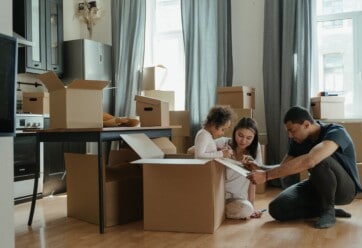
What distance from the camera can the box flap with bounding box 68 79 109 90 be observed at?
2.61 metres

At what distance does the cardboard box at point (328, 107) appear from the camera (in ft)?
13.0

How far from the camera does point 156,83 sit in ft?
15.6

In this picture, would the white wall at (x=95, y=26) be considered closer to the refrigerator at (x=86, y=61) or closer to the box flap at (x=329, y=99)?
the refrigerator at (x=86, y=61)

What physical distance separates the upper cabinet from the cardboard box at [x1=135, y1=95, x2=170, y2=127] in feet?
5.39

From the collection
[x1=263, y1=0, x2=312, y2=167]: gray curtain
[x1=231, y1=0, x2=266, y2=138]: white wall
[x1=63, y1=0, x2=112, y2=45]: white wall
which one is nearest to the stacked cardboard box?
[x1=231, y1=0, x2=266, y2=138]: white wall

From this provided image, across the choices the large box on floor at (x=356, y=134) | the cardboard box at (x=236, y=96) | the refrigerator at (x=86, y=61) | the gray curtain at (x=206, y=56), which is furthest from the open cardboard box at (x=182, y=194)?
the refrigerator at (x=86, y=61)

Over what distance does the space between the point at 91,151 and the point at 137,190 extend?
2100mm

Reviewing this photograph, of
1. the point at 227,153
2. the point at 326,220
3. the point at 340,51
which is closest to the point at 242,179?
the point at 227,153

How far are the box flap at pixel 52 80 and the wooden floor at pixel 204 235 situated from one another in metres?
0.88

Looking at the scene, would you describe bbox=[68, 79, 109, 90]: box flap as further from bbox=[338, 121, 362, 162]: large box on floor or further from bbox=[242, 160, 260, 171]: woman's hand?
bbox=[338, 121, 362, 162]: large box on floor

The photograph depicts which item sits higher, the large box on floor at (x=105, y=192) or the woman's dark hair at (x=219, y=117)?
the woman's dark hair at (x=219, y=117)

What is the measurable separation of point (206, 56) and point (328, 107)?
1.40 meters

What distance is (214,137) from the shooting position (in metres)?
3.00

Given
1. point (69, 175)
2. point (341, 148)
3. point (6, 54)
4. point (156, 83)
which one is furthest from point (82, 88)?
point (156, 83)
